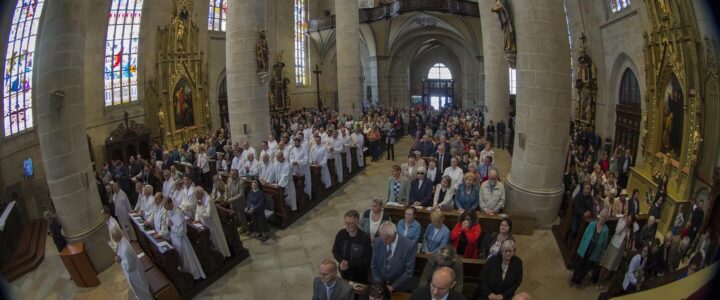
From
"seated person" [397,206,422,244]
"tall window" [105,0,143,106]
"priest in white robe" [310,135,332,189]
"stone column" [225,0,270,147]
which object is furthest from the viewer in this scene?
"tall window" [105,0,143,106]

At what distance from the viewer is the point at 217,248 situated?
6.67m

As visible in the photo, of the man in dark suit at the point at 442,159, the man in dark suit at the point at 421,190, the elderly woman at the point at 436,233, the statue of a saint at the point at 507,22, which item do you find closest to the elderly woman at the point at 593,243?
the elderly woman at the point at 436,233

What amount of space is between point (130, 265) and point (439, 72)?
3689 centimetres

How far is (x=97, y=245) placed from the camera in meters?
7.01

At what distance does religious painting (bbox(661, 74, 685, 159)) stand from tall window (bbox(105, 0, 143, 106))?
16.8 meters

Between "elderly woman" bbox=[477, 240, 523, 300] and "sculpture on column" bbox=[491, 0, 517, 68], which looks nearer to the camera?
"elderly woman" bbox=[477, 240, 523, 300]

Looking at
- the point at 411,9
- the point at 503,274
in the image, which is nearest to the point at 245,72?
the point at 503,274

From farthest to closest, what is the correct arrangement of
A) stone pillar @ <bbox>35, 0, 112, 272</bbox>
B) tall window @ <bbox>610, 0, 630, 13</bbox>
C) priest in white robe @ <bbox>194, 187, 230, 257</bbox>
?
tall window @ <bbox>610, 0, 630, 13</bbox>, priest in white robe @ <bbox>194, 187, 230, 257</bbox>, stone pillar @ <bbox>35, 0, 112, 272</bbox>

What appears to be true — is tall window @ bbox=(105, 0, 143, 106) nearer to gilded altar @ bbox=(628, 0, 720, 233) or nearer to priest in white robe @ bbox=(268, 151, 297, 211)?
priest in white robe @ bbox=(268, 151, 297, 211)

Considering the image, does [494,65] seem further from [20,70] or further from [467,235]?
[20,70]

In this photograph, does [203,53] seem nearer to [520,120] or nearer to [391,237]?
[520,120]

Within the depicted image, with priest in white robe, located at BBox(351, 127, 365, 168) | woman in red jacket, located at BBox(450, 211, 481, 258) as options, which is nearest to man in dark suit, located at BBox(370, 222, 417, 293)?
woman in red jacket, located at BBox(450, 211, 481, 258)

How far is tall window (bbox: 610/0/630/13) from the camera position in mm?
9920

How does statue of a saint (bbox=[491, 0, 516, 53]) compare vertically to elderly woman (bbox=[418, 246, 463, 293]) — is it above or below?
above
